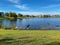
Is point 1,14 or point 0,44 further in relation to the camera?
point 1,14

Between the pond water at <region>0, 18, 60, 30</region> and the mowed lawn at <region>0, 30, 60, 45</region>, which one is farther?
the pond water at <region>0, 18, 60, 30</region>

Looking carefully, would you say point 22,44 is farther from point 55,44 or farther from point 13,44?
point 55,44

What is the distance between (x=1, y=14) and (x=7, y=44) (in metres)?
97.8

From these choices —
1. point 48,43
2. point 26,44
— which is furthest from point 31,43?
point 48,43

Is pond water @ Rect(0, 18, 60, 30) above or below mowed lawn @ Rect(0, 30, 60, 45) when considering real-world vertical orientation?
below

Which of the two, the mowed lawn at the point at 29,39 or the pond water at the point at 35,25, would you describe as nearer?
the mowed lawn at the point at 29,39

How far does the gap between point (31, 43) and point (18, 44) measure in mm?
810

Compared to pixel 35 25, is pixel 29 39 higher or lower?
higher

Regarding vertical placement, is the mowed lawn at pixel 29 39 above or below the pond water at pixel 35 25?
above

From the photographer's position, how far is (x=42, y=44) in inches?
378

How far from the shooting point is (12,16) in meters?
101

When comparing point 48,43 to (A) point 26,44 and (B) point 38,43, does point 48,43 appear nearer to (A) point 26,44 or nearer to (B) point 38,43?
(B) point 38,43

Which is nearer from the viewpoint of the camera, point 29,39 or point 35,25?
point 29,39

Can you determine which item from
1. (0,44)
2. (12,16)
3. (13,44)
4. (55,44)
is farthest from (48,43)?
(12,16)
